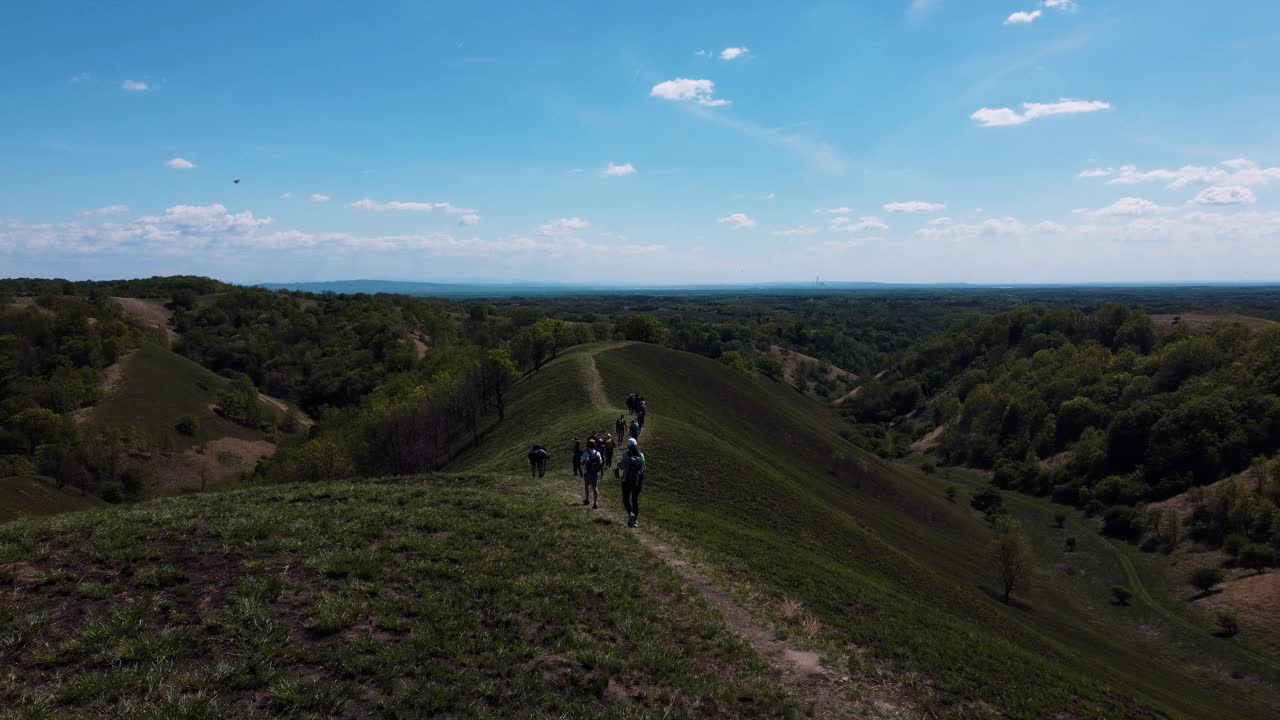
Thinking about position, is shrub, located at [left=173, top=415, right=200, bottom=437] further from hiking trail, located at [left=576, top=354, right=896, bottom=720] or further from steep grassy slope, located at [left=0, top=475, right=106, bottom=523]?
hiking trail, located at [left=576, top=354, right=896, bottom=720]

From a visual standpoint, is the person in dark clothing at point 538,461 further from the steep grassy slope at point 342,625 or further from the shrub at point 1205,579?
the shrub at point 1205,579

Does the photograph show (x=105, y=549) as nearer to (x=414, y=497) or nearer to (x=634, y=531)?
(x=414, y=497)

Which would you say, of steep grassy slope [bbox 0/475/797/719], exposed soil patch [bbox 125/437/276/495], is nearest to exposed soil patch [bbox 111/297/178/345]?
exposed soil patch [bbox 125/437/276/495]

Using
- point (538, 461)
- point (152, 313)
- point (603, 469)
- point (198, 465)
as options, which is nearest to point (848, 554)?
point (603, 469)

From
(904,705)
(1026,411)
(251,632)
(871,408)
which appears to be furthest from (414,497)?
(871,408)

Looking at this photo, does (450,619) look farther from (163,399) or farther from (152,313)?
(152,313)

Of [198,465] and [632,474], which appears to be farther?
[198,465]

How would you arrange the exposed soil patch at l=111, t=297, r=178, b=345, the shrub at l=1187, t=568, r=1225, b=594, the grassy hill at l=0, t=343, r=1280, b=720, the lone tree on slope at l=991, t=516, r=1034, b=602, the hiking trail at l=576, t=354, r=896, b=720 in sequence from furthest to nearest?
the exposed soil patch at l=111, t=297, r=178, b=345 < the shrub at l=1187, t=568, r=1225, b=594 < the lone tree on slope at l=991, t=516, r=1034, b=602 < the hiking trail at l=576, t=354, r=896, b=720 < the grassy hill at l=0, t=343, r=1280, b=720

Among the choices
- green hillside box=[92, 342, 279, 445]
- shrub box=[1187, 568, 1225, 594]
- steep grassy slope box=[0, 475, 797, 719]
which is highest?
steep grassy slope box=[0, 475, 797, 719]

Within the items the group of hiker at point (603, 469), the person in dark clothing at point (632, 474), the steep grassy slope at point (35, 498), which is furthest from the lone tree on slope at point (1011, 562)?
the steep grassy slope at point (35, 498)
